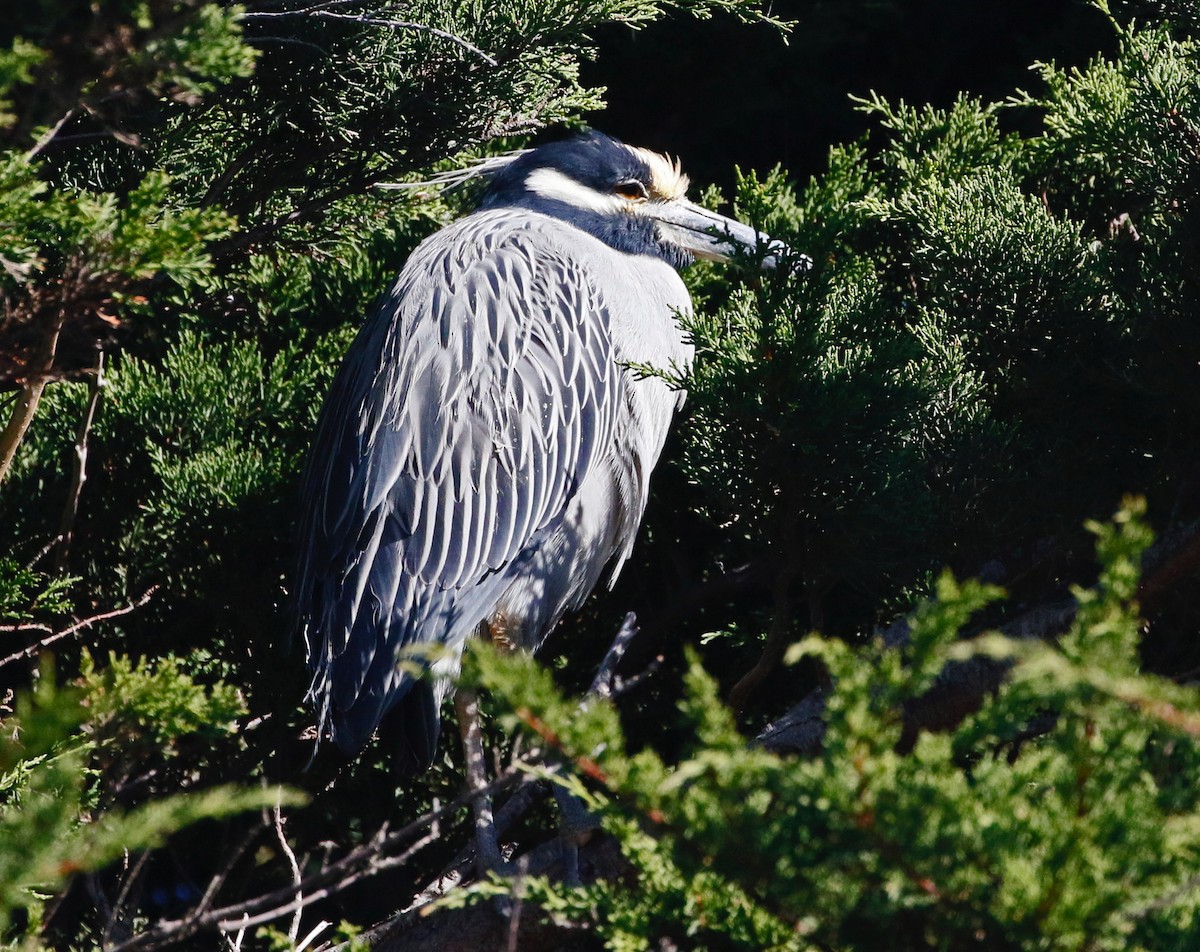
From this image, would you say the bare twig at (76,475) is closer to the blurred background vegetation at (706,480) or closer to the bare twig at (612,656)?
the blurred background vegetation at (706,480)

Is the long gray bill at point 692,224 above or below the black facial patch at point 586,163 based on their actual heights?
below

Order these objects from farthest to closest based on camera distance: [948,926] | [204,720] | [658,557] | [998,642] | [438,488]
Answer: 1. [658,557]
2. [438,488]
3. [204,720]
4. [948,926]
5. [998,642]

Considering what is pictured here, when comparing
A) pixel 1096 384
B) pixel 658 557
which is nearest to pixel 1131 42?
pixel 1096 384

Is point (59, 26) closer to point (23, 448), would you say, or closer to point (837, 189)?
point (23, 448)

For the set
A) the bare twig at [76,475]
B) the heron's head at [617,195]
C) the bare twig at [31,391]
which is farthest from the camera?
the heron's head at [617,195]

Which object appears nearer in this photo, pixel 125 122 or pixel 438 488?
pixel 125 122

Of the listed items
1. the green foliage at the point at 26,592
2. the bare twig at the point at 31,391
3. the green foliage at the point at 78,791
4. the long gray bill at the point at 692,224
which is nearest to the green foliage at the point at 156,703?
the green foliage at the point at 78,791

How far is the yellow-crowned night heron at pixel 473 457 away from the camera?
97.5 inches

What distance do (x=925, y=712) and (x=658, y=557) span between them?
105 cm

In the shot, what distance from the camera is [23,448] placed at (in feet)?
8.82

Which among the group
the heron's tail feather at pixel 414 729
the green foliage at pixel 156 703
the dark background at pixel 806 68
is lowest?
the heron's tail feather at pixel 414 729

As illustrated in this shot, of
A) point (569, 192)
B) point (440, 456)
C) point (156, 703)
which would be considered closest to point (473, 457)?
point (440, 456)

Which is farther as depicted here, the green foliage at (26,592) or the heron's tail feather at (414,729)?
the heron's tail feather at (414,729)

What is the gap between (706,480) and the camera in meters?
2.13
